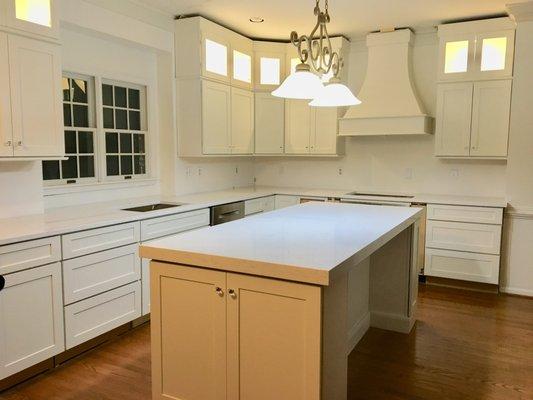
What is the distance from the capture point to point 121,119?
4.34 m

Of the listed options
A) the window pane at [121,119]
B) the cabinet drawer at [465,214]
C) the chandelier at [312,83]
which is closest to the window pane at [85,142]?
the window pane at [121,119]

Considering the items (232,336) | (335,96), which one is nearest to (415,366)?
(232,336)

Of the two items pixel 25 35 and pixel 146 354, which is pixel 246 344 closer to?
pixel 146 354

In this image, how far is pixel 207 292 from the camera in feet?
6.60

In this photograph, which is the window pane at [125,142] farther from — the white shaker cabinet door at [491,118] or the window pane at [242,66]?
the white shaker cabinet door at [491,118]

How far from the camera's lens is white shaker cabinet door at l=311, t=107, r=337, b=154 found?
17.3 feet

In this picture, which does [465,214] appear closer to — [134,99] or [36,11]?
[134,99]

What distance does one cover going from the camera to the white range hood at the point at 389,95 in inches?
190

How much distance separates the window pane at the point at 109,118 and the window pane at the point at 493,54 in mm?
3607

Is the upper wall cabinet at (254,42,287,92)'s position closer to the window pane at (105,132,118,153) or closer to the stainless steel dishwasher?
the stainless steel dishwasher

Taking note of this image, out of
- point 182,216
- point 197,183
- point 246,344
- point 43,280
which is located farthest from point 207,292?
point 197,183

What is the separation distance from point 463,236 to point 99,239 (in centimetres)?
330

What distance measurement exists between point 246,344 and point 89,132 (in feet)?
9.22

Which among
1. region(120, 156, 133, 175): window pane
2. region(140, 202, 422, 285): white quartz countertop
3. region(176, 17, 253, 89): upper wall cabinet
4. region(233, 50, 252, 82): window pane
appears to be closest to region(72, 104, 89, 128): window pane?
region(120, 156, 133, 175): window pane
